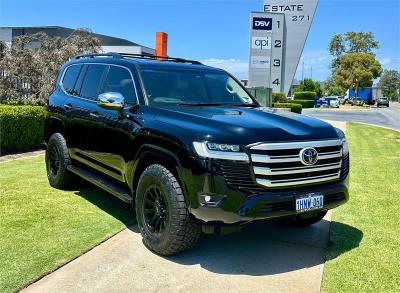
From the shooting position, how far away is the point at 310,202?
4160 millimetres

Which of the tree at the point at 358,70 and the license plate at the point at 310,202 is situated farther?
the tree at the point at 358,70

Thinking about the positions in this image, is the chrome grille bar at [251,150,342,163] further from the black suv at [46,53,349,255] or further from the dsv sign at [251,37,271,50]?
the dsv sign at [251,37,271,50]

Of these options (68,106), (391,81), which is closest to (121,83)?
(68,106)

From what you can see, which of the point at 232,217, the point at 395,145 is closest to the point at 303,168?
the point at 232,217

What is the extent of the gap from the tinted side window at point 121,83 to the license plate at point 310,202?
6.96 feet

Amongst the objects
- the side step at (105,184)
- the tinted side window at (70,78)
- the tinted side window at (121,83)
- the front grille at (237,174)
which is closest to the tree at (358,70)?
the tinted side window at (70,78)

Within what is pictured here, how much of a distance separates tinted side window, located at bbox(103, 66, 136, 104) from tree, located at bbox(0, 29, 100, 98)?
13.2 meters

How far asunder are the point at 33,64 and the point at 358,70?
2815 inches

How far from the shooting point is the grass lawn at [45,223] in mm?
4109

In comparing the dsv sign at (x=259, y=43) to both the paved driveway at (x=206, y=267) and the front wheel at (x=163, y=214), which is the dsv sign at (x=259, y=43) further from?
the front wheel at (x=163, y=214)

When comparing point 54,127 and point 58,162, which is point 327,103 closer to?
point 54,127

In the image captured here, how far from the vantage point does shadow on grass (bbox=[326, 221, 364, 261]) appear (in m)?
4.69

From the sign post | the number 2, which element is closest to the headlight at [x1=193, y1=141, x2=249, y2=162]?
the sign post

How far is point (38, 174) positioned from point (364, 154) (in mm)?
8241
